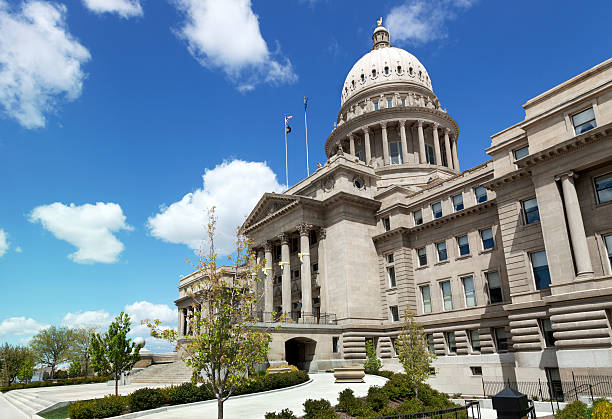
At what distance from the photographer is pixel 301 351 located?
4528 centimetres

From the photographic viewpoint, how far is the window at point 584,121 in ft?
91.8

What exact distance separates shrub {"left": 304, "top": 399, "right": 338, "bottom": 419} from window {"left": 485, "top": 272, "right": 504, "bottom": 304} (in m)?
24.3

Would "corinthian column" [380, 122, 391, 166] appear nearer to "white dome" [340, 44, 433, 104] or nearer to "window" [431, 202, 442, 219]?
"white dome" [340, 44, 433, 104]

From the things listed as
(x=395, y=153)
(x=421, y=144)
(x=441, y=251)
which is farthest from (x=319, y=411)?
(x=421, y=144)

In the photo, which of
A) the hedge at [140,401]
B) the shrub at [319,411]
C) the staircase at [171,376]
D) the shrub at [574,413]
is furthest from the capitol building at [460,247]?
the shrub at [574,413]

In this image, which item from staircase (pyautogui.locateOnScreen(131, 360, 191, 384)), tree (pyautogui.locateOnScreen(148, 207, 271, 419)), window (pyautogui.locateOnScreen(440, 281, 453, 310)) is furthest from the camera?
window (pyautogui.locateOnScreen(440, 281, 453, 310))

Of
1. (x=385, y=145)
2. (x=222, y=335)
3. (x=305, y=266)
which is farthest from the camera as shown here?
(x=385, y=145)

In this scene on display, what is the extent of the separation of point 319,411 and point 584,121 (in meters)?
24.2

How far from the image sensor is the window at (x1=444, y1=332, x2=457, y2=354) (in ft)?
133

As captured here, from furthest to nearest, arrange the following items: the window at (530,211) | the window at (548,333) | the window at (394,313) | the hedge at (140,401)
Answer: the window at (394,313), the window at (530,211), the window at (548,333), the hedge at (140,401)

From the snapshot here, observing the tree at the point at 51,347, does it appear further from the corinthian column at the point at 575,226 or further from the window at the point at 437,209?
the corinthian column at the point at 575,226

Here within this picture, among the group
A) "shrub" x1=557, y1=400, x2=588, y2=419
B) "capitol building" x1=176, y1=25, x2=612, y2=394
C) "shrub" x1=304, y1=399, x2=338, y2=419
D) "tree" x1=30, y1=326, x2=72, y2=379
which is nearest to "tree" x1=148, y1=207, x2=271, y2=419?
"capitol building" x1=176, y1=25, x2=612, y2=394

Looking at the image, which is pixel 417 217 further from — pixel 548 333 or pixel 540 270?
pixel 548 333

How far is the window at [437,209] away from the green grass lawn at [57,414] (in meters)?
35.3
